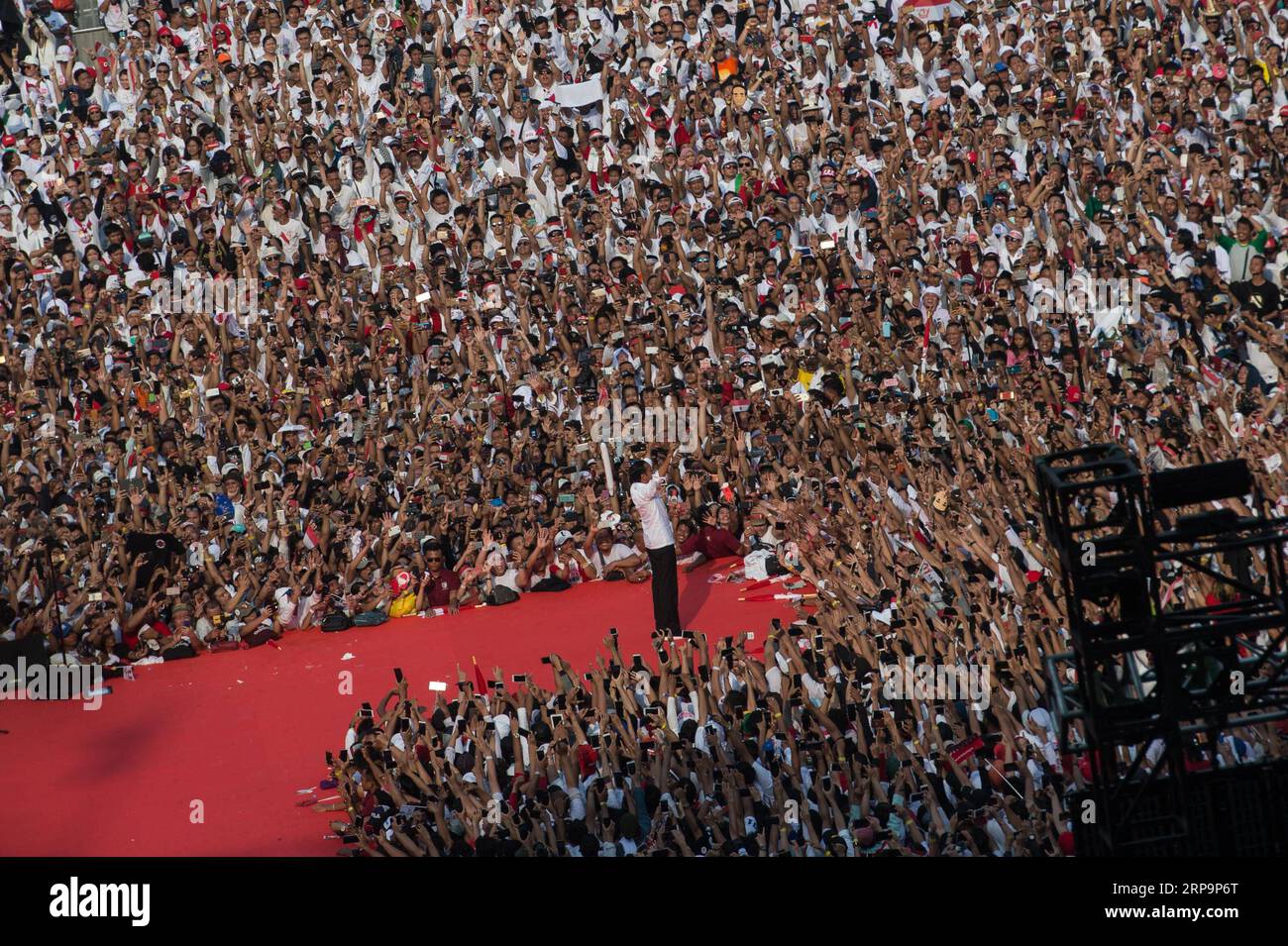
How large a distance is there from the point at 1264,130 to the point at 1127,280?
8.97ft

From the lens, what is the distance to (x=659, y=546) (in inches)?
545

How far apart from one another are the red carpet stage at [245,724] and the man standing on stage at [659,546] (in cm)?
46

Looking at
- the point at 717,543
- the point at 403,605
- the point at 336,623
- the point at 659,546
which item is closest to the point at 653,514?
the point at 659,546

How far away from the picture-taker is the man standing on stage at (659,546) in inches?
545

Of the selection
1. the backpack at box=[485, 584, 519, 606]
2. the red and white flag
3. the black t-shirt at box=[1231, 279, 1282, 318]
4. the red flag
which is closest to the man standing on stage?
the backpack at box=[485, 584, 519, 606]

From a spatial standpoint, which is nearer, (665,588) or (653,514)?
(653,514)

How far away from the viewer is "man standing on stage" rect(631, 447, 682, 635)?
13.9 metres

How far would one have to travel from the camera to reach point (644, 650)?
14242 mm

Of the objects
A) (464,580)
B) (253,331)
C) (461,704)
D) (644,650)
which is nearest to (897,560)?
(644,650)

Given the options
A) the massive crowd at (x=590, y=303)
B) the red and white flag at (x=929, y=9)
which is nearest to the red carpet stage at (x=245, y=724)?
the massive crowd at (x=590, y=303)

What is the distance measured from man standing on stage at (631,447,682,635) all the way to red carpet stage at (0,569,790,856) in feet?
1.51

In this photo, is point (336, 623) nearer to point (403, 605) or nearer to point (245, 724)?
point (403, 605)

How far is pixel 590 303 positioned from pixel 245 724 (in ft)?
18.4

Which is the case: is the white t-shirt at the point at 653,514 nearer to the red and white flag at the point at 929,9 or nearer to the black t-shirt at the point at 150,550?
the black t-shirt at the point at 150,550
